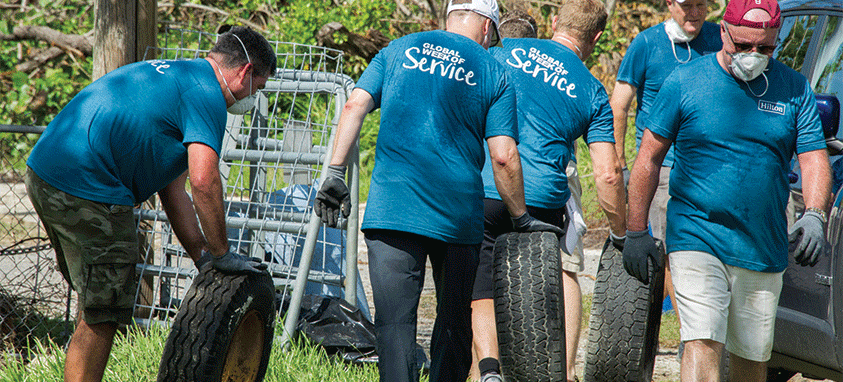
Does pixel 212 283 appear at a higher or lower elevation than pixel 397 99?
lower

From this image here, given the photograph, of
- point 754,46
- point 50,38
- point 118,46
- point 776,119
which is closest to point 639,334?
point 776,119

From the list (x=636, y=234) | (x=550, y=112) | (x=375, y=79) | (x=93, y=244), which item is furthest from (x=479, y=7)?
(x=93, y=244)

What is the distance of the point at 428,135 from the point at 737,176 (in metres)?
1.27

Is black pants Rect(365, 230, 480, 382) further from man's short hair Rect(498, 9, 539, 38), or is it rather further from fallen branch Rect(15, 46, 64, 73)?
fallen branch Rect(15, 46, 64, 73)

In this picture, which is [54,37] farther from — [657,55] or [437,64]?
[437,64]

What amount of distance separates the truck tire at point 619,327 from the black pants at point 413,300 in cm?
63

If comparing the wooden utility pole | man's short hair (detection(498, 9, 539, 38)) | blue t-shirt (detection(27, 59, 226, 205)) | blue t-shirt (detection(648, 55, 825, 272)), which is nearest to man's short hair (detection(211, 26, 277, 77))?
blue t-shirt (detection(27, 59, 226, 205))

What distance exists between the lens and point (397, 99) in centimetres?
328

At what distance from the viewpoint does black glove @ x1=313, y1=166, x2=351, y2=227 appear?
10.8ft

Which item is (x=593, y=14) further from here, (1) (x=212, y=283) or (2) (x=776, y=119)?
(1) (x=212, y=283)

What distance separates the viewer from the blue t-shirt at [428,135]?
3.25 m

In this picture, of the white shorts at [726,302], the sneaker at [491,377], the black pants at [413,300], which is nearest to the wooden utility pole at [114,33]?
the black pants at [413,300]

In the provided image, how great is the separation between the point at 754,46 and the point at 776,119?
1.01ft

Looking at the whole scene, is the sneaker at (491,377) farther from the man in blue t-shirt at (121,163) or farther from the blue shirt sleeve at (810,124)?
the blue shirt sleeve at (810,124)
